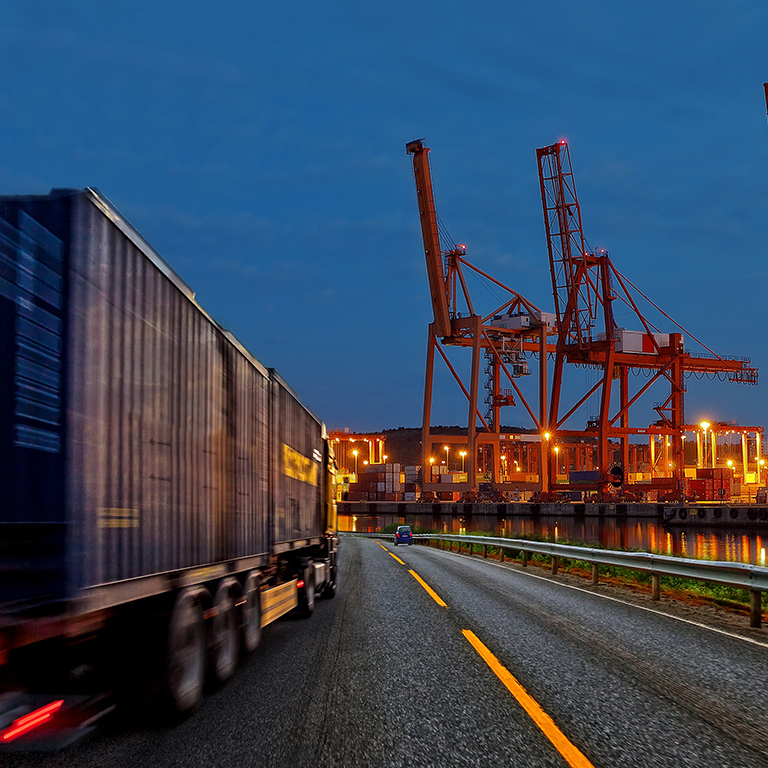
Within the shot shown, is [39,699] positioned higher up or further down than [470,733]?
higher up

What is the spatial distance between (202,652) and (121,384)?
8.24 ft

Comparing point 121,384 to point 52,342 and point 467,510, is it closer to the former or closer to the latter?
point 52,342

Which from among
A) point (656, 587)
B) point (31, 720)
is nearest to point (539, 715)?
point (31, 720)

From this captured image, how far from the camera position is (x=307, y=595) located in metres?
10.6

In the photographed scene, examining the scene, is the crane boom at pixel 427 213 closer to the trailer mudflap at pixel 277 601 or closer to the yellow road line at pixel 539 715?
the trailer mudflap at pixel 277 601

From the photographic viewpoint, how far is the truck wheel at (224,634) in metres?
6.18

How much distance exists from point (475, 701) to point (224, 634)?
2398 mm

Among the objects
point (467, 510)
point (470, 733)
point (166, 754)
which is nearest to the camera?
point (166, 754)

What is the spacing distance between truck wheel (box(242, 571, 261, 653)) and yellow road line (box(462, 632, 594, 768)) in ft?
8.10

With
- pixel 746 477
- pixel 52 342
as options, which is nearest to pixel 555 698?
pixel 52 342

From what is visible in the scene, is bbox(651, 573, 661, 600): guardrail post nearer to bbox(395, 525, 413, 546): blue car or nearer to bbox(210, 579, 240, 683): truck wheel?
bbox(210, 579, 240, 683): truck wheel

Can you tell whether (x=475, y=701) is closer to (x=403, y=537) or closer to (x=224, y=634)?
(x=224, y=634)

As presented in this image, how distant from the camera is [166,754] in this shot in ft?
14.8

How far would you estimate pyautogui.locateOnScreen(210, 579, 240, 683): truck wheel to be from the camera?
6.18 metres
